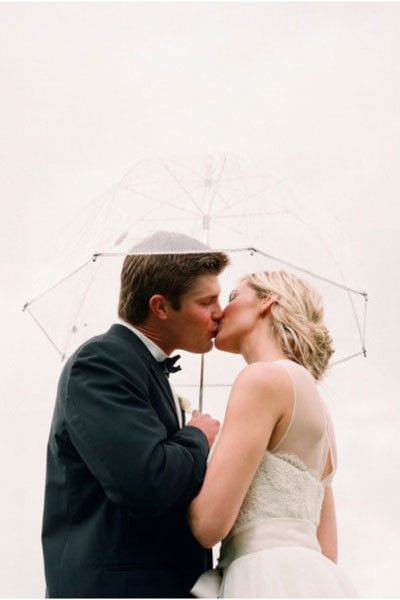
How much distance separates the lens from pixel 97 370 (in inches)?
147

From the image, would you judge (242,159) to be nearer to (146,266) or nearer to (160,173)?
(160,173)

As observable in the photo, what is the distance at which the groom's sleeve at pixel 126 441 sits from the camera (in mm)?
3416

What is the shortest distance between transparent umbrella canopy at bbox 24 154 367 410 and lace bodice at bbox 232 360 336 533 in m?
0.80

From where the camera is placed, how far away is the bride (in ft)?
12.1

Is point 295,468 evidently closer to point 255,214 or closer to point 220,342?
point 220,342

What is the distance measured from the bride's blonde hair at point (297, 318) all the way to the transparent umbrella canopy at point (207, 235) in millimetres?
133

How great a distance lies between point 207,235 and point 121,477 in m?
1.59

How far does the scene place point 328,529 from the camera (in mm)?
4637

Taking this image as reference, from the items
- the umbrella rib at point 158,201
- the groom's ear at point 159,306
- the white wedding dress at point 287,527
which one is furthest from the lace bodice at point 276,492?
the umbrella rib at point 158,201

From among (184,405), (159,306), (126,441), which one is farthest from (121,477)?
(159,306)

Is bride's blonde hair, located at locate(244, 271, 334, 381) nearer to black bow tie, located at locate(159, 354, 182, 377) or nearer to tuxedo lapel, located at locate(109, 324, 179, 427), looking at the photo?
black bow tie, located at locate(159, 354, 182, 377)

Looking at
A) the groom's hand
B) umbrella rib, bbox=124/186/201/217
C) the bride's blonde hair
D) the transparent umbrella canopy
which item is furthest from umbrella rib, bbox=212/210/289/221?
the groom's hand

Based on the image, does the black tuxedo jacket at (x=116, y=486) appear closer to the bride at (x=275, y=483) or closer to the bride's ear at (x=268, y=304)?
the bride at (x=275, y=483)

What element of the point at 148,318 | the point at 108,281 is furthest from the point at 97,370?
the point at 108,281
